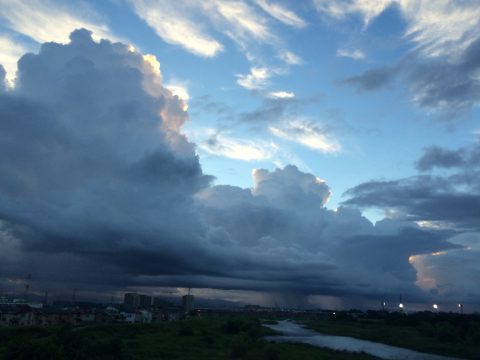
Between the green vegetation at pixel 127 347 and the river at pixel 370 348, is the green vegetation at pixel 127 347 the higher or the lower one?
the higher one

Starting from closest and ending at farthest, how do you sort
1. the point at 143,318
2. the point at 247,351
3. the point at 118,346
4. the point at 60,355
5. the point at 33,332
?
the point at 60,355, the point at 118,346, the point at 247,351, the point at 33,332, the point at 143,318

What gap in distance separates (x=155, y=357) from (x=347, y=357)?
33989 mm

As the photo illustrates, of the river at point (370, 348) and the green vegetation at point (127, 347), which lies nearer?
the green vegetation at point (127, 347)

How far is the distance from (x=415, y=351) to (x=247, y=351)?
204 ft

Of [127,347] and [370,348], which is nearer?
[127,347]

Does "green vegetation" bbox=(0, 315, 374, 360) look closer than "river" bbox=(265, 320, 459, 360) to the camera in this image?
Yes

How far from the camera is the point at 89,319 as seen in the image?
150625mm

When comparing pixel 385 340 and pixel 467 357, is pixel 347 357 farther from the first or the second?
pixel 385 340

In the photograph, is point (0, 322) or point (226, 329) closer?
point (0, 322)

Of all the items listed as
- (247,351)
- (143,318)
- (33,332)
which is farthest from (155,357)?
(143,318)

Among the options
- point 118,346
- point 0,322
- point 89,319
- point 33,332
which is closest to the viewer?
point 118,346

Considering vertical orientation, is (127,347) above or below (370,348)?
above

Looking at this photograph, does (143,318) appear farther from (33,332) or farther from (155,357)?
(155,357)

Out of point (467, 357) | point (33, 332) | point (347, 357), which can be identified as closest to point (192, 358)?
point (347, 357)
